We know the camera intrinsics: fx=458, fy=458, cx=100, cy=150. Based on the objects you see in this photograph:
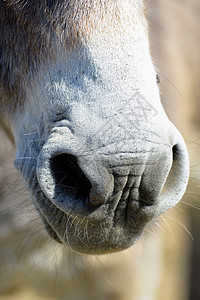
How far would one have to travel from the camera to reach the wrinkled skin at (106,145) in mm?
1113

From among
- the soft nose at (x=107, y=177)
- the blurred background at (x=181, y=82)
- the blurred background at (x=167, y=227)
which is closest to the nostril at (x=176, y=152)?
the soft nose at (x=107, y=177)

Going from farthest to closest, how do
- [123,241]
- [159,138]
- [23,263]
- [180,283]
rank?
[180,283]
[23,263]
[123,241]
[159,138]

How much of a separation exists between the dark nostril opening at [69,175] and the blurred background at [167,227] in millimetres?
1030

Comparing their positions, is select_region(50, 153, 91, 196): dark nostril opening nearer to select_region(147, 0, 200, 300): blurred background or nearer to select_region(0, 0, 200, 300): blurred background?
select_region(0, 0, 200, 300): blurred background

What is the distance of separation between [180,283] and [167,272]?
0.23 m

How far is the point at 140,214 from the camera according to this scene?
1.20 m

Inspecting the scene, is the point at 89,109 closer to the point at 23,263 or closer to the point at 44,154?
the point at 44,154

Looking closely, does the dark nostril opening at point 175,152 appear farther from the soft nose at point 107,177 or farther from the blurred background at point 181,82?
the blurred background at point 181,82

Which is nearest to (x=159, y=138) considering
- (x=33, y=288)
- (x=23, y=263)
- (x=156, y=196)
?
(x=156, y=196)

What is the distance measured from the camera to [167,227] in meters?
2.46

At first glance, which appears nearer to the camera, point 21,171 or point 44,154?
point 44,154

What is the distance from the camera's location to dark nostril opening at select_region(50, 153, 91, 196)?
1.15m

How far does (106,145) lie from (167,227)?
146 centimetres

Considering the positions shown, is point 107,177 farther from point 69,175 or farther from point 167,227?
point 167,227
